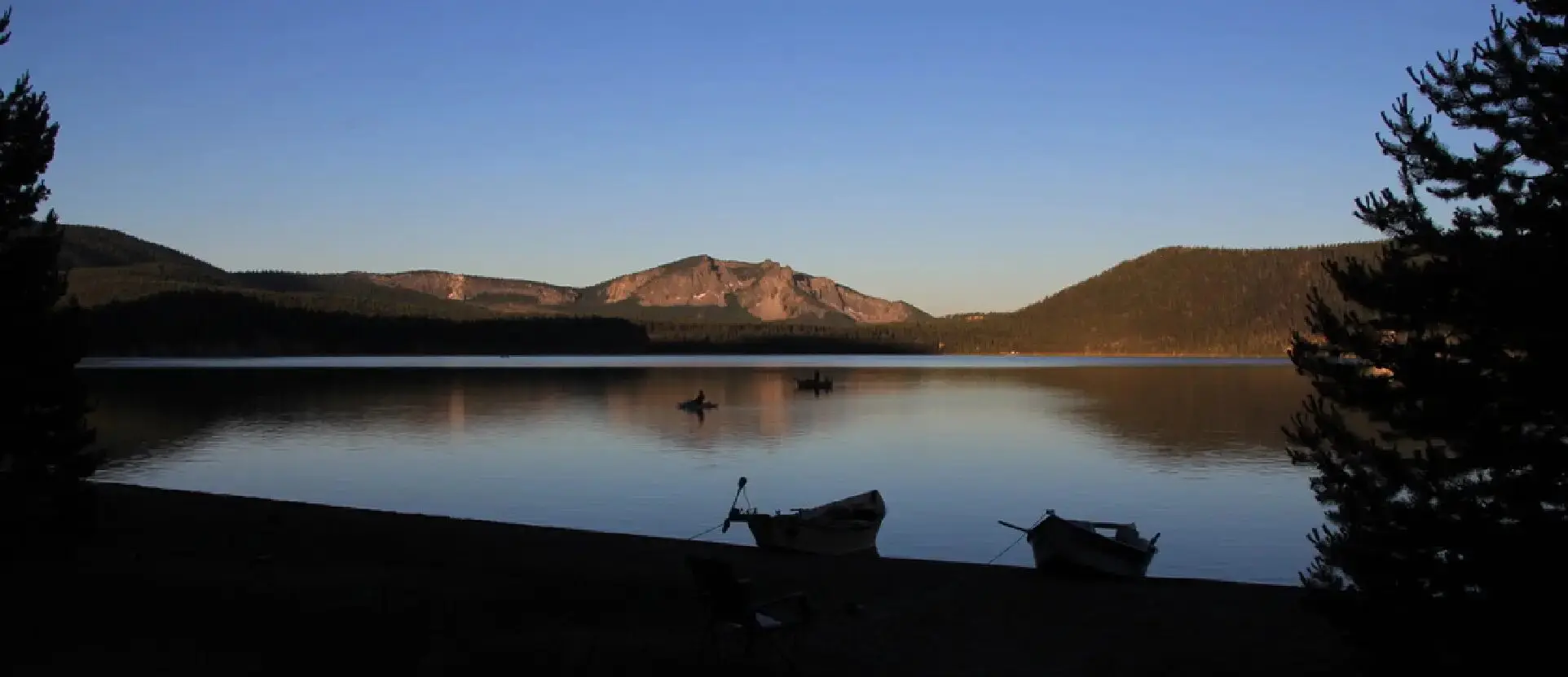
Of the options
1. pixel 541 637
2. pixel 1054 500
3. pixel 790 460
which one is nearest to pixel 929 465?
pixel 790 460

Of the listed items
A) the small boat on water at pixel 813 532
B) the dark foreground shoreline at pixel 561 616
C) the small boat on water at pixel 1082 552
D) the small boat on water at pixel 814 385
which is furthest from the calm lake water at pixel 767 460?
the small boat on water at pixel 814 385

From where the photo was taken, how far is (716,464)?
140 ft

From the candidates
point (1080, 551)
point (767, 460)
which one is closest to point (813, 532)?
point (1080, 551)

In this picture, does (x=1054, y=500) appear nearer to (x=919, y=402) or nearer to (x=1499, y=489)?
(x=1499, y=489)

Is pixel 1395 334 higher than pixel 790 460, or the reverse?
pixel 1395 334

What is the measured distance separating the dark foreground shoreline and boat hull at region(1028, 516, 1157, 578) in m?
0.67

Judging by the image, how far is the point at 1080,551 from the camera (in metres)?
17.0

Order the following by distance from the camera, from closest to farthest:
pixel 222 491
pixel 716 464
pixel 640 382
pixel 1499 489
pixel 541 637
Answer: pixel 1499 489 < pixel 541 637 < pixel 222 491 < pixel 716 464 < pixel 640 382

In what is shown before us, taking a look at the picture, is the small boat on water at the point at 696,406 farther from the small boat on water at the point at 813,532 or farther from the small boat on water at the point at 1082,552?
the small boat on water at the point at 1082,552

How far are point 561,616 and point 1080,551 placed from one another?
789 cm

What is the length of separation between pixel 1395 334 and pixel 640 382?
116 metres

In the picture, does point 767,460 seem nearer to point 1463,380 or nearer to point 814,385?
point 1463,380

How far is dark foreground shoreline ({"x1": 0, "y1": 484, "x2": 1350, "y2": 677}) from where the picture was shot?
10875 millimetres

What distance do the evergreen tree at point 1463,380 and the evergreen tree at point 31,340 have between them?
51.4 feet
